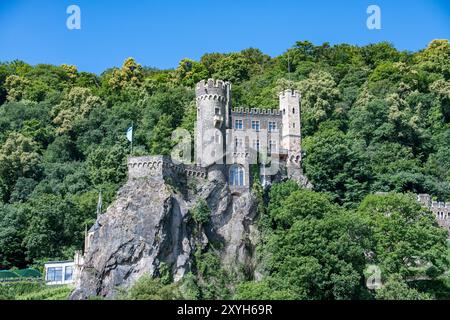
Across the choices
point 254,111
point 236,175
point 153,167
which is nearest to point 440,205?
point 254,111

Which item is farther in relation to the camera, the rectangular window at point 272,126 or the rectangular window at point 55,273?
the rectangular window at point 272,126

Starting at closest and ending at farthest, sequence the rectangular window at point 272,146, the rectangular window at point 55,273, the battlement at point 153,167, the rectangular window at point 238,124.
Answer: the battlement at point 153,167 < the rectangular window at point 55,273 < the rectangular window at point 238,124 < the rectangular window at point 272,146

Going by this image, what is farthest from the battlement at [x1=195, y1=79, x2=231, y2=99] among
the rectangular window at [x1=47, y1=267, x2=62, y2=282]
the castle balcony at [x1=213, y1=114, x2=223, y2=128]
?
the rectangular window at [x1=47, y1=267, x2=62, y2=282]

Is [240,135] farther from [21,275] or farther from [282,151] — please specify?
[21,275]

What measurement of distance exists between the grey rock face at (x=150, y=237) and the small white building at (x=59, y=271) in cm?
497

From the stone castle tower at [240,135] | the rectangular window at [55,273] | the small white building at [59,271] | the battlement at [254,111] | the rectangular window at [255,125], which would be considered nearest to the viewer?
the small white building at [59,271]

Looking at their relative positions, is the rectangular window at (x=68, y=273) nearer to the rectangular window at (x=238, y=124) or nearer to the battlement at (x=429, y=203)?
the rectangular window at (x=238, y=124)

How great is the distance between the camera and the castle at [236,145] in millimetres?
64438

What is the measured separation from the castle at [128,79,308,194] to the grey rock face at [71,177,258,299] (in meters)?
2.01

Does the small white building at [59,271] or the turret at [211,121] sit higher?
the turret at [211,121]

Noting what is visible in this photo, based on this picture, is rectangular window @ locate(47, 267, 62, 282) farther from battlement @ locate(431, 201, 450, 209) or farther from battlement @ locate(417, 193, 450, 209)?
battlement @ locate(431, 201, 450, 209)

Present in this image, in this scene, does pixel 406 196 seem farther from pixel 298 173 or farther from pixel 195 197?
pixel 195 197

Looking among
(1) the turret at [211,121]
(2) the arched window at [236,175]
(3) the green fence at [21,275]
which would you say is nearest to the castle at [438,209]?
(2) the arched window at [236,175]
